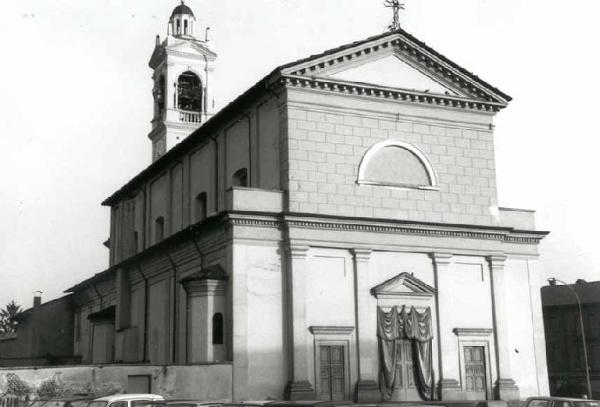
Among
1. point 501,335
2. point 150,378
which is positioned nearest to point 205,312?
point 150,378

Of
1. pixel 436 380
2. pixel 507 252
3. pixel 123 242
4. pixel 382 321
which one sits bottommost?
pixel 436 380

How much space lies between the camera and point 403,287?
27938mm

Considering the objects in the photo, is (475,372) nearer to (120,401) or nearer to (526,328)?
(526,328)

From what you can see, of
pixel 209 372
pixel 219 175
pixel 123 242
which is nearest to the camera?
pixel 209 372

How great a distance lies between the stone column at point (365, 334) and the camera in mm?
26406

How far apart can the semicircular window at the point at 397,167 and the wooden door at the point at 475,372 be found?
5.86 metres

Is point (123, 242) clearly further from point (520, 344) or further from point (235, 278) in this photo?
point (520, 344)

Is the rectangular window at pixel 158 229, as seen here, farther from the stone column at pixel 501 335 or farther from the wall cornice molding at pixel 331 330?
the stone column at pixel 501 335

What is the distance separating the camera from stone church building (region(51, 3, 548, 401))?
85.7 ft

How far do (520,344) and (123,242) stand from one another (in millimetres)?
21106

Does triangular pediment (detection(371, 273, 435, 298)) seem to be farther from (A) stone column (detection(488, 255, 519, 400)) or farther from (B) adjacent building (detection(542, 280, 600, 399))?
(B) adjacent building (detection(542, 280, 600, 399))

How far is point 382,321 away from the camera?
27.3 m

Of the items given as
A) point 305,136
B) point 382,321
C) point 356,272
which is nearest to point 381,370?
point 382,321

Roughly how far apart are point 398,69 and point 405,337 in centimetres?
944
